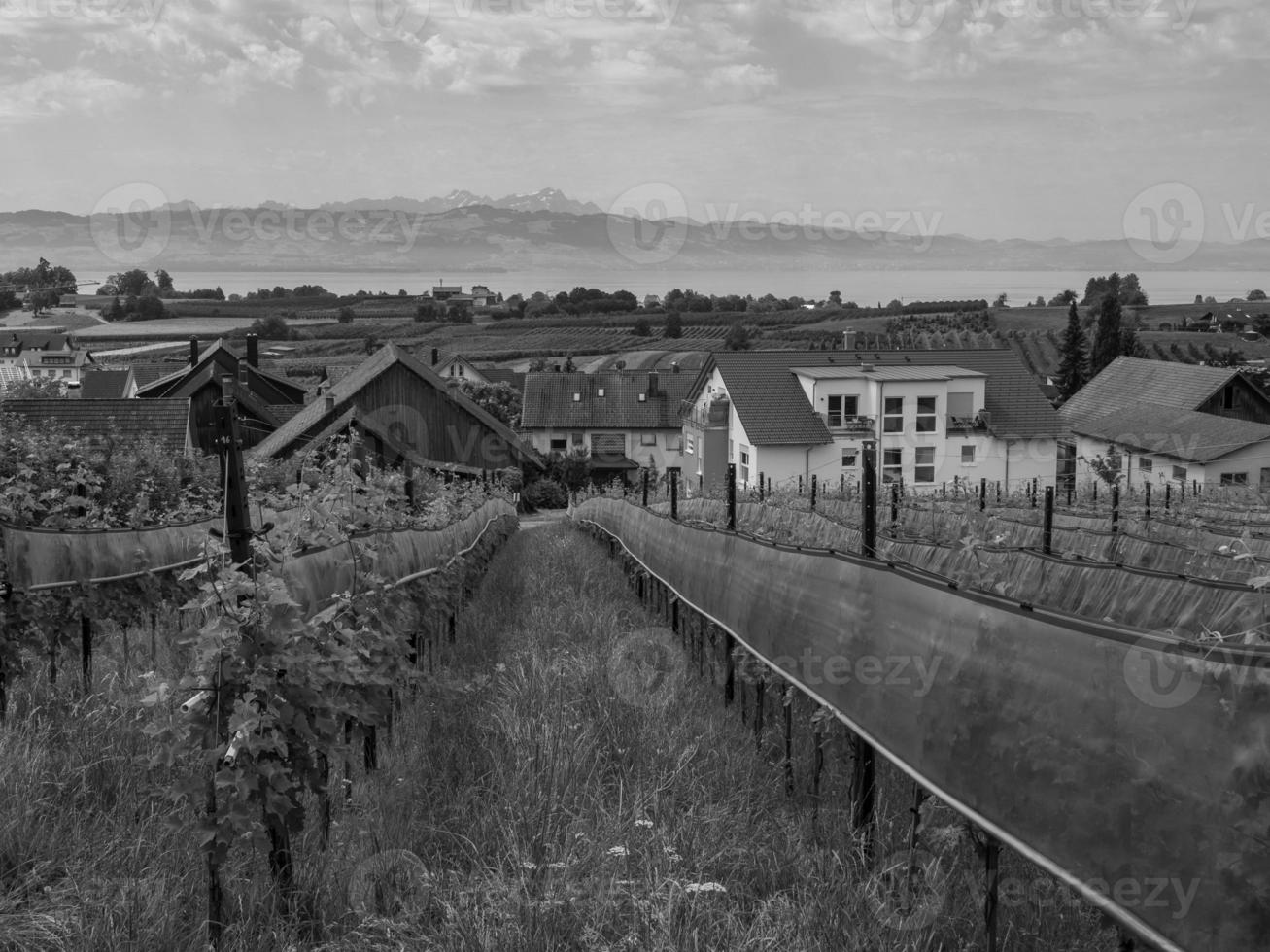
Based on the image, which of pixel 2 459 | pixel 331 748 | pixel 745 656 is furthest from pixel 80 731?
pixel 2 459

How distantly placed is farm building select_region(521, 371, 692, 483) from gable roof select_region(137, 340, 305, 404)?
1416 cm

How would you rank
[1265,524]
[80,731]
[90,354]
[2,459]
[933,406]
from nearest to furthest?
[80,731]
[1265,524]
[2,459]
[933,406]
[90,354]

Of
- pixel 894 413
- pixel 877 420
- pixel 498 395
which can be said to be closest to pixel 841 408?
pixel 877 420

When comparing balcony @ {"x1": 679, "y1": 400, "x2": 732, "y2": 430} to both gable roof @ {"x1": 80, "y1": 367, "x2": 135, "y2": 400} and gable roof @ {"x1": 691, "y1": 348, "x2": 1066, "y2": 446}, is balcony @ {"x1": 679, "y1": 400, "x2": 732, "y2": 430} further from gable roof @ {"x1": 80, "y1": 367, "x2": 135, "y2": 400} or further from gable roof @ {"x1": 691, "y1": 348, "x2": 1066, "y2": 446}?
gable roof @ {"x1": 80, "y1": 367, "x2": 135, "y2": 400}

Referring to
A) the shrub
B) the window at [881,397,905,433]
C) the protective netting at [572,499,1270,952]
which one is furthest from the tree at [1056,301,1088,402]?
the protective netting at [572,499,1270,952]

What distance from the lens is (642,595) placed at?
13.6 m

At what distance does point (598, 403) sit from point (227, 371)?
23.6 m

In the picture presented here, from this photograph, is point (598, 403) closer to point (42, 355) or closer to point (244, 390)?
point (244, 390)

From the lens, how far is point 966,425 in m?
52.7

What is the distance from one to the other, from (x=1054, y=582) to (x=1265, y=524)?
284 inches

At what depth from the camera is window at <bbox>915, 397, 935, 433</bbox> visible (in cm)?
5188

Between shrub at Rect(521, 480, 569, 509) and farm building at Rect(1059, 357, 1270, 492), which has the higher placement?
farm building at Rect(1059, 357, 1270, 492)

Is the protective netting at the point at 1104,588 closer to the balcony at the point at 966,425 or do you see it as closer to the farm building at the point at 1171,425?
the farm building at the point at 1171,425

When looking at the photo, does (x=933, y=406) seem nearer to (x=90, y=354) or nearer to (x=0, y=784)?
(x=0, y=784)
